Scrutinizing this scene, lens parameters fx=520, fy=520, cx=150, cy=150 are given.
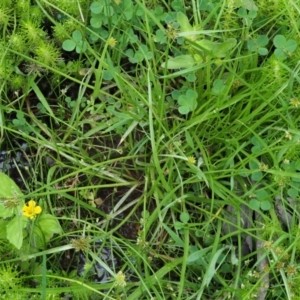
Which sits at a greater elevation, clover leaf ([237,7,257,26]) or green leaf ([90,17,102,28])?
clover leaf ([237,7,257,26])

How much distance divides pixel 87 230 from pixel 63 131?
34 cm

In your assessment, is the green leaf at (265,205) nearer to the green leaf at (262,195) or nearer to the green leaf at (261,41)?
the green leaf at (262,195)

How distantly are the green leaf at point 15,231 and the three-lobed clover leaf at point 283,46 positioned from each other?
864mm

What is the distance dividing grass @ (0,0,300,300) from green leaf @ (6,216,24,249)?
0.03m

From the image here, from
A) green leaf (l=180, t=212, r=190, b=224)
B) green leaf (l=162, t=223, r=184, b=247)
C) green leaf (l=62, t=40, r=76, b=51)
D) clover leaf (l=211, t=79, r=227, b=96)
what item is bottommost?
green leaf (l=162, t=223, r=184, b=247)

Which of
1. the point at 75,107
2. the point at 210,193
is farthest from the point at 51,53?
the point at 210,193

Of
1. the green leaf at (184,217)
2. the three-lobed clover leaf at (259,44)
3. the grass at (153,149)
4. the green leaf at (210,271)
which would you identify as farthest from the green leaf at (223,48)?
the green leaf at (210,271)

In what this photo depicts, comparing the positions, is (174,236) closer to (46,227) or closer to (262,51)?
(46,227)

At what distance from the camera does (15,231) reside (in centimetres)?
139

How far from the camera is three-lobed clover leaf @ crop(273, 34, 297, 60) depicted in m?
1.51

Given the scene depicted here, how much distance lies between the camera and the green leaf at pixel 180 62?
1.46 meters

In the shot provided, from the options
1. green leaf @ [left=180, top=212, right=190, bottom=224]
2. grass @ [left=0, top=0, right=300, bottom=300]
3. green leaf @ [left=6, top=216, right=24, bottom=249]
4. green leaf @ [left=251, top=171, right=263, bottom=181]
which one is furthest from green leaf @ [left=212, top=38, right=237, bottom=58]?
green leaf @ [left=6, top=216, right=24, bottom=249]

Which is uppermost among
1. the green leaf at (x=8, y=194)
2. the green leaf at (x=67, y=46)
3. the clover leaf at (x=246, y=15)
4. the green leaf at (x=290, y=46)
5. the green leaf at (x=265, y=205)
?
the clover leaf at (x=246, y=15)

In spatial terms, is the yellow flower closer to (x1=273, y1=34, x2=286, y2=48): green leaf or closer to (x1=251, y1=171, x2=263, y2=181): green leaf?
(x1=251, y1=171, x2=263, y2=181): green leaf
